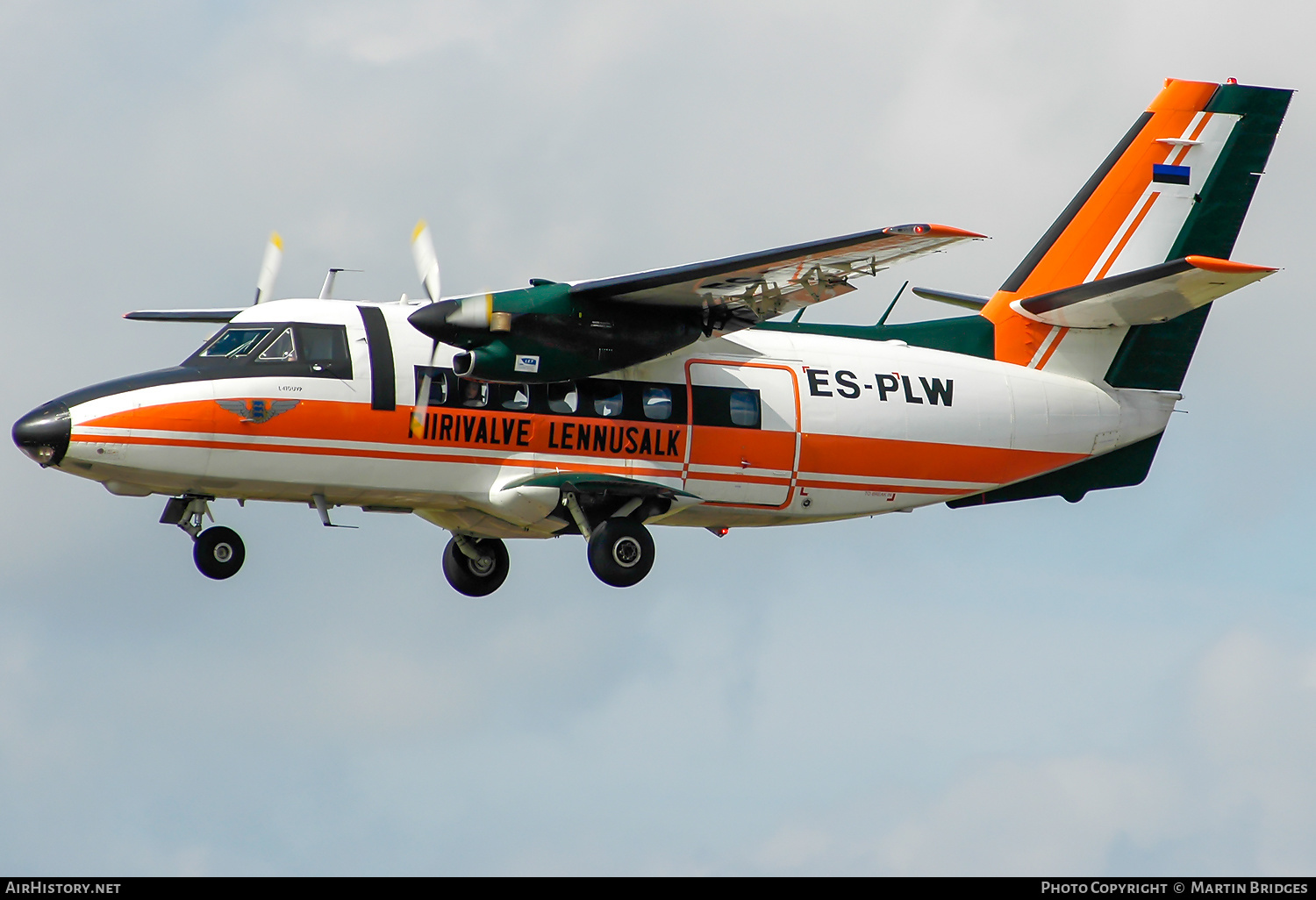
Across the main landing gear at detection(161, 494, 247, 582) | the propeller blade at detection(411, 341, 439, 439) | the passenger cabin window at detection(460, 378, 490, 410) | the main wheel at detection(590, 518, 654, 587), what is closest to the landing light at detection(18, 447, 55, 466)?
the main landing gear at detection(161, 494, 247, 582)

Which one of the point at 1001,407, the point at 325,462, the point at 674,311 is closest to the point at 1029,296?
the point at 1001,407

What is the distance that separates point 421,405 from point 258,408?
1667mm

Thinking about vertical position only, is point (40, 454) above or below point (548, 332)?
below

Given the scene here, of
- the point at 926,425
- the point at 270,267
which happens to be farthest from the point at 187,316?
the point at 926,425

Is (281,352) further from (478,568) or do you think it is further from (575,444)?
(478,568)

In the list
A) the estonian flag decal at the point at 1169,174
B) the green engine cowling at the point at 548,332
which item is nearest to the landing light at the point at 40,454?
the green engine cowling at the point at 548,332

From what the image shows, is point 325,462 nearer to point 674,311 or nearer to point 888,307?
point 674,311

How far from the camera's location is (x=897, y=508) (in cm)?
1997

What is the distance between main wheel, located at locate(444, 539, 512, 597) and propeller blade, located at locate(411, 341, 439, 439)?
3.08 metres

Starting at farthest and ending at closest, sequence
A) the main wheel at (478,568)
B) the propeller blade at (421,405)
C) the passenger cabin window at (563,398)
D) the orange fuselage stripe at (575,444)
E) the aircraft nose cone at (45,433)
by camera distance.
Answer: the main wheel at (478,568)
the passenger cabin window at (563,398)
the propeller blade at (421,405)
the orange fuselage stripe at (575,444)
the aircraft nose cone at (45,433)

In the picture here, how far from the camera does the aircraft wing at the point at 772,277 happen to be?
53.1 feet

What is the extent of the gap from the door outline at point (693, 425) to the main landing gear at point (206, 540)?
4.85 metres

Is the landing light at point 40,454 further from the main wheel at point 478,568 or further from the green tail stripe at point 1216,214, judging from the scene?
the green tail stripe at point 1216,214

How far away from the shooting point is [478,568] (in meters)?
20.2
